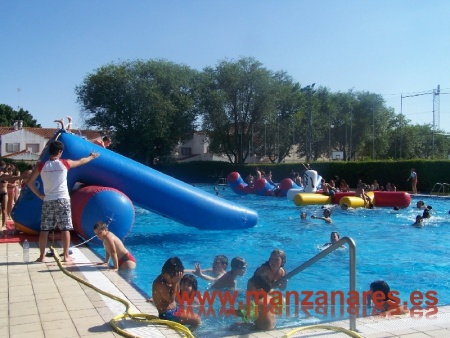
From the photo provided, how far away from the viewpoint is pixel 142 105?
35031mm

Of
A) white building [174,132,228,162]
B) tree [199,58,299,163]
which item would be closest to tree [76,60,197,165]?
tree [199,58,299,163]

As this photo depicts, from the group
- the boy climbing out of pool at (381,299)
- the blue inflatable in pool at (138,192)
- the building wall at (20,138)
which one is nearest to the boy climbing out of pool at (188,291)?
the boy climbing out of pool at (381,299)

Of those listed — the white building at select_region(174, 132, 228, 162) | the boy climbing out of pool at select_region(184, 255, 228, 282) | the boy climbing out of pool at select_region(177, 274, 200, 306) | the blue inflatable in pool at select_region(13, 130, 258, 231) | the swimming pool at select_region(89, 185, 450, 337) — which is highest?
the white building at select_region(174, 132, 228, 162)

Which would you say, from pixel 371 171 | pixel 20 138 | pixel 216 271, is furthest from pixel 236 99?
pixel 216 271

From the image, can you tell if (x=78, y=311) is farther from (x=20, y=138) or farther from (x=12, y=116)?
(x=12, y=116)

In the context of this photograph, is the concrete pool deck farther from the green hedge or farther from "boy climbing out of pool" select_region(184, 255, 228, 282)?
the green hedge

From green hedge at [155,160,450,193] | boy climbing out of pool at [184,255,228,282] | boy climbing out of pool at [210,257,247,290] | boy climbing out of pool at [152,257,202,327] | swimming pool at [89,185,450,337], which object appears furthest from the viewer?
green hedge at [155,160,450,193]

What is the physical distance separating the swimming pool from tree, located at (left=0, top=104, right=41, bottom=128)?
48.9 metres

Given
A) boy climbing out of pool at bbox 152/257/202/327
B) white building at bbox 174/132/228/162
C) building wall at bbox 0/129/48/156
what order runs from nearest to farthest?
boy climbing out of pool at bbox 152/257/202/327
building wall at bbox 0/129/48/156
white building at bbox 174/132/228/162

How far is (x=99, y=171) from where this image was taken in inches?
318

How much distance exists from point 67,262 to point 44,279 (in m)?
0.84

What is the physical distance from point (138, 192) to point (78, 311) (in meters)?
4.48

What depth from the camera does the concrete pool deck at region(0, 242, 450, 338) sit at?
3.48 metres

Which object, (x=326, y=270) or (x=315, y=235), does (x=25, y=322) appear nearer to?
(x=326, y=270)
